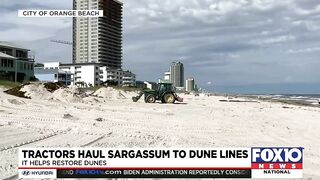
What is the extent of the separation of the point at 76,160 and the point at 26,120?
9014 millimetres

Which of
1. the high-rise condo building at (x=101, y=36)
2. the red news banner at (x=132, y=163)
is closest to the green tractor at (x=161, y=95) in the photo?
the high-rise condo building at (x=101, y=36)

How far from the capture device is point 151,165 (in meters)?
6.64

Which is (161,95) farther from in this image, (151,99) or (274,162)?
(274,162)

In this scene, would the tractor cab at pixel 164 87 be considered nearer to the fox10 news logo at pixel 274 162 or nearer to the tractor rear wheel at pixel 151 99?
the tractor rear wheel at pixel 151 99

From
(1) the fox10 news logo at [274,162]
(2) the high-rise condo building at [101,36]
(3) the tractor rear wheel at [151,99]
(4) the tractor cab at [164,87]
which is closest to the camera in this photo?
(1) the fox10 news logo at [274,162]

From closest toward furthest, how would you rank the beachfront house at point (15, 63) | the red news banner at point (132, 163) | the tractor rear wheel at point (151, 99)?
the red news banner at point (132, 163)
the tractor rear wheel at point (151, 99)
the beachfront house at point (15, 63)

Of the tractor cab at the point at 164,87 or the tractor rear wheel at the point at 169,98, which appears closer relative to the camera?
the tractor rear wheel at the point at 169,98

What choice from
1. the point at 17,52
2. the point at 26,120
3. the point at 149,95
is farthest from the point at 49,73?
the point at 26,120

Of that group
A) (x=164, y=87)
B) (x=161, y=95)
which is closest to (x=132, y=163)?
(x=161, y=95)

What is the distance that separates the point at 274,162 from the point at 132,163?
2.17 m

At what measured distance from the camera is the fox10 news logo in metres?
6.72

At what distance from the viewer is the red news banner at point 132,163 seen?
657 cm

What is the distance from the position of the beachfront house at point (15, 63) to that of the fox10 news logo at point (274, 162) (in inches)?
2055

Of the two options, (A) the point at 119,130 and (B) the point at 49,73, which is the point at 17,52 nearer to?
(B) the point at 49,73
